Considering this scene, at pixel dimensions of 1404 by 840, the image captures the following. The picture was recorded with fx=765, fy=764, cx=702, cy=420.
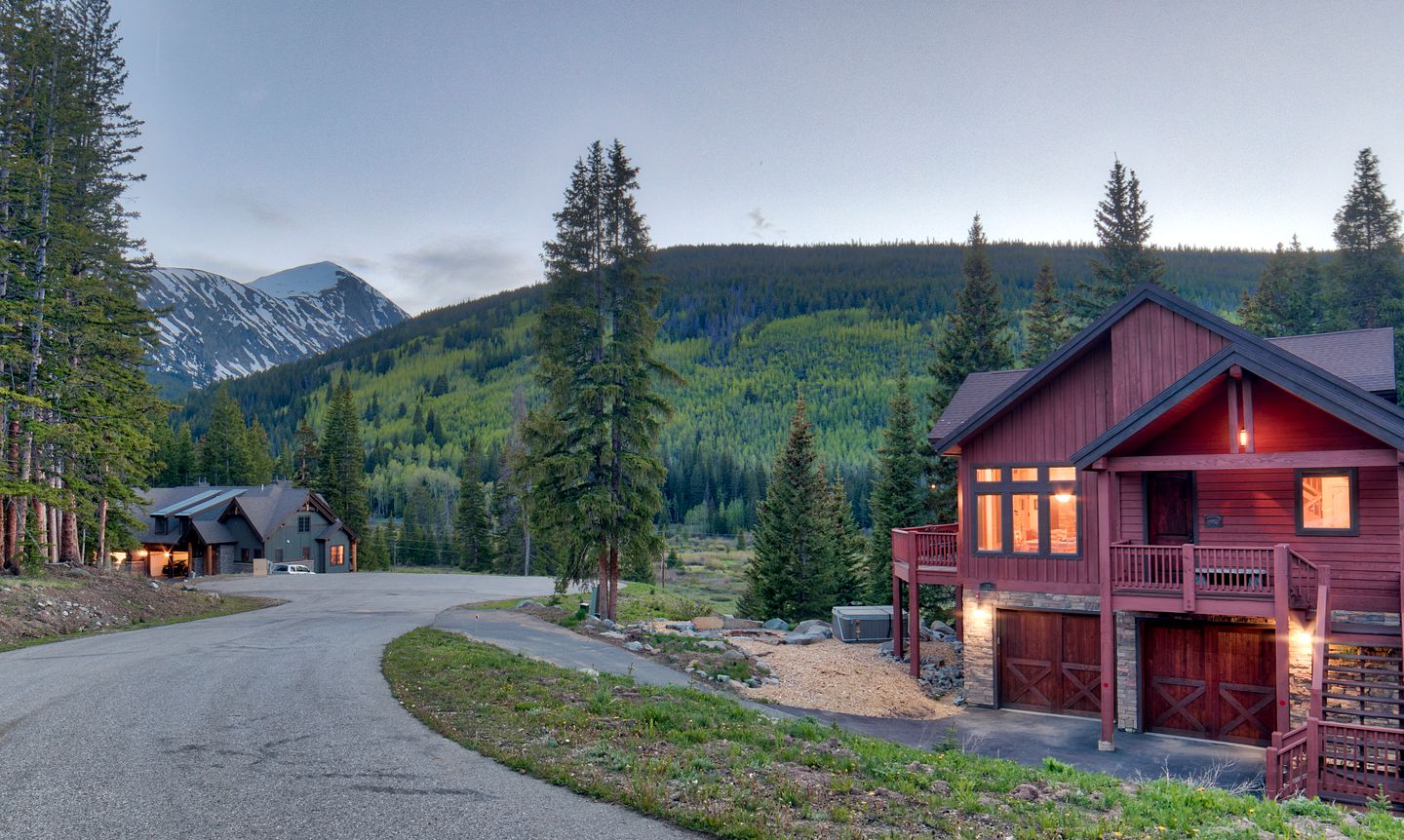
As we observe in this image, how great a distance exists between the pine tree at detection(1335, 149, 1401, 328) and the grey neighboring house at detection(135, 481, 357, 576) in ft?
227

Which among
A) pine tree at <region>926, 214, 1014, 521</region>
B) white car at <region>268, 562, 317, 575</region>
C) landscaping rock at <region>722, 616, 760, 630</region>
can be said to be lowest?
white car at <region>268, 562, 317, 575</region>

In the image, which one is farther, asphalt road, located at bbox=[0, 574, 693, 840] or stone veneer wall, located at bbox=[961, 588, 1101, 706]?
stone veneer wall, located at bbox=[961, 588, 1101, 706]

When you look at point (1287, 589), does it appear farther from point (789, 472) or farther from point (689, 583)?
point (689, 583)

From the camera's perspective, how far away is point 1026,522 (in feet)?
61.1

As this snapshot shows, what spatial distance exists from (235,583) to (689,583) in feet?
122

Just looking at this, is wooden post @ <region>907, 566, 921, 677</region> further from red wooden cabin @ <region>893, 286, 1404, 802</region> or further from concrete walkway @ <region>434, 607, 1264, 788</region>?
concrete walkway @ <region>434, 607, 1264, 788</region>

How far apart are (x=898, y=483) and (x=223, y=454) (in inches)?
2903

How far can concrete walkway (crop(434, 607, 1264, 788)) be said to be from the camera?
44.4 ft

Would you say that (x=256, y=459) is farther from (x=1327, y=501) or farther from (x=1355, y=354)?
(x=1355, y=354)

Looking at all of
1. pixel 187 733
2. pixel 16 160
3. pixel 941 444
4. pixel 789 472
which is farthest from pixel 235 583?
pixel 941 444

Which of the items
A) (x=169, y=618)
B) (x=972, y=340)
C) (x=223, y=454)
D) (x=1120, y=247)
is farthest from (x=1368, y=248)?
(x=223, y=454)

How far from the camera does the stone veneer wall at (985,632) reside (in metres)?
18.1

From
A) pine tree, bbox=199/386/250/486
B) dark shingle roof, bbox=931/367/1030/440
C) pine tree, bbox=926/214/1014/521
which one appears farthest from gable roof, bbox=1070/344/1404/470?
pine tree, bbox=199/386/250/486

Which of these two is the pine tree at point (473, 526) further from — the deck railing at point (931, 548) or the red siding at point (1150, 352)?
the red siding at point (1150, 352)
